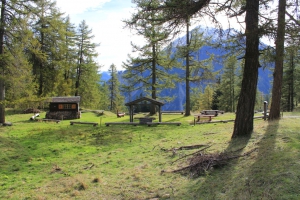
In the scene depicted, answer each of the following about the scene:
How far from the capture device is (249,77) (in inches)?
371

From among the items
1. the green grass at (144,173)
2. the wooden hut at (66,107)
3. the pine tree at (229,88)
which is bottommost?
the green grass at (144,173)

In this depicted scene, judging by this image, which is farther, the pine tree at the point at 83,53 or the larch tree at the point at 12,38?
the pine tree at the point at 83,53

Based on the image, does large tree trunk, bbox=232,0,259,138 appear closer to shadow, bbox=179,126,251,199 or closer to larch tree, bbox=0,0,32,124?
shadow, bbox=179,126,251,199

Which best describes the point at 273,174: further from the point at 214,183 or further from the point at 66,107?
the point at 66,107

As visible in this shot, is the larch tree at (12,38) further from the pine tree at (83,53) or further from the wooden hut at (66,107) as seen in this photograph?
the pine tree at (83,53)

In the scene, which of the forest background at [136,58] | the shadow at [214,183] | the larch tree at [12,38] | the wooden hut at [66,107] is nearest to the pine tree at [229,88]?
the forest background at [136,58]

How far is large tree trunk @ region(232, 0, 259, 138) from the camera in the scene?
30.0ft

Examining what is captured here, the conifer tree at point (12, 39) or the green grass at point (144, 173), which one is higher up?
the conifer tree at point (12, 39)

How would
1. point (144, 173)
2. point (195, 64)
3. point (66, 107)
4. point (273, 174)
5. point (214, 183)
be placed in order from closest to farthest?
point (273, 174)
point (214, 183)
point (144, 173)
point (195, 64)
point (66, 107)

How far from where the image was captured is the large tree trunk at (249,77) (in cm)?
915

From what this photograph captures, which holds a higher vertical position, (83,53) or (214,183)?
(83,53)

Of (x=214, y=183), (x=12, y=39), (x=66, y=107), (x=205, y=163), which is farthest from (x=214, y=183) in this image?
(x=66, y=107)

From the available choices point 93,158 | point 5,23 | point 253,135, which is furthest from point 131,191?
point 5,23

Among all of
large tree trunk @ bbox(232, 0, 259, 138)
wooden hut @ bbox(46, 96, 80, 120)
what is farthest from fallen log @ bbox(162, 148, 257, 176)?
wooden hut @ bbox(46, 96, 80, 120)
